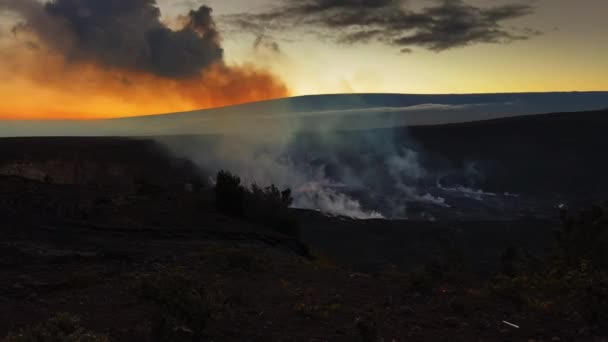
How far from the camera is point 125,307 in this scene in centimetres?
795

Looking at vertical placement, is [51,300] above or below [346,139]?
below

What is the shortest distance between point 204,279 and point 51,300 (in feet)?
10.3

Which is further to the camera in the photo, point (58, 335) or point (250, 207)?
point (250, 207)

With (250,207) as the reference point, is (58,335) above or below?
below

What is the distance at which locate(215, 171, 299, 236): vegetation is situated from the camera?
→ 25.0m

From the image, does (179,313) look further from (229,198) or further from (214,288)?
(229,198)

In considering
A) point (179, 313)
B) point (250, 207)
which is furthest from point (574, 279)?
point (250, 207)

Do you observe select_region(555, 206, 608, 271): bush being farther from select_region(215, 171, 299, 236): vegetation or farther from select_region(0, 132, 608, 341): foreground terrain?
select_region(215, 171, 299, 236): vegetation

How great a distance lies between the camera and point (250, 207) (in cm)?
2580

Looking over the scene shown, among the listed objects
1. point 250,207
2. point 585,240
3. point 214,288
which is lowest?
point 214,288

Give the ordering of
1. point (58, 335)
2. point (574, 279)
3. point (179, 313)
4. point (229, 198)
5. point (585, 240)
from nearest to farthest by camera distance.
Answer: point (58, 335), point (179, 313), point (574, 279), point (585, 240), point (229, 198)

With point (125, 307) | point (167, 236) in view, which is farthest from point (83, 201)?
point (125, 307)

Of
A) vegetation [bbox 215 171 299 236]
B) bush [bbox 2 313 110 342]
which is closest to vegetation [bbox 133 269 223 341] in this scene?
bush [bbox 2 313 110 342]

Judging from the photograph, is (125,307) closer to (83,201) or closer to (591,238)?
(591,238)
